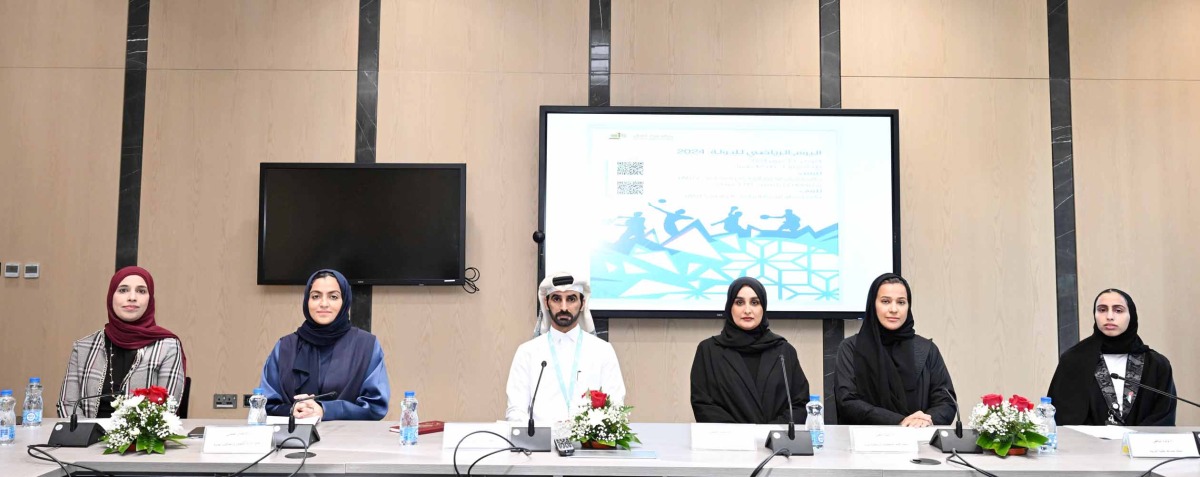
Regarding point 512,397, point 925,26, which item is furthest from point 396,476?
point 925,26

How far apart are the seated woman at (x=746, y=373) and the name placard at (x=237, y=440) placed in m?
1.67

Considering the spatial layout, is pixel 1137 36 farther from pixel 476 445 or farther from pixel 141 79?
pixel 141 79

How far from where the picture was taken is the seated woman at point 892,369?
3.35 metres

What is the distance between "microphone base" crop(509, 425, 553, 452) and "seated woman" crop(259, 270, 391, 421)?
0.97 meters

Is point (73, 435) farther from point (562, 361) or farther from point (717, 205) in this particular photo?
point (717, 205)

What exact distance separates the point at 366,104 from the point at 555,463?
295 centimetres

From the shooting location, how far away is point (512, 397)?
3529mm

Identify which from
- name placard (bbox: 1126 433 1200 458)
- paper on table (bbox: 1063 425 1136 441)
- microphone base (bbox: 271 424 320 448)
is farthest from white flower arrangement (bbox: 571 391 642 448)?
paper on table (bbox: 1063 425 1136 441)

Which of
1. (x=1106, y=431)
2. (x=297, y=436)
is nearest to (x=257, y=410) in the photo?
(x=297, y=436)

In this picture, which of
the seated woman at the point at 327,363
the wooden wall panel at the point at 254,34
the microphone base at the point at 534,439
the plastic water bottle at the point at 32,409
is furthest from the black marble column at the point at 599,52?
the plastic water bottle at the point at 32,409

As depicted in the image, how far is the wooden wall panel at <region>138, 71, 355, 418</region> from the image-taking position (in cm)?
462

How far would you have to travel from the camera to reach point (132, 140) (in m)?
4.66

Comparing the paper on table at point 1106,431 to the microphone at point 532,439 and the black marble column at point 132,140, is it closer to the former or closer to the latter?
the microphone at point 532,439

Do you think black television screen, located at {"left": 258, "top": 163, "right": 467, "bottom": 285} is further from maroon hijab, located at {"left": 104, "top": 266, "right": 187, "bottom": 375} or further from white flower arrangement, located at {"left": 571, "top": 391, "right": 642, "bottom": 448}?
white flower arrangement, located at {"left": 571, "top": 391, "right": 642, "bottom": 448}
